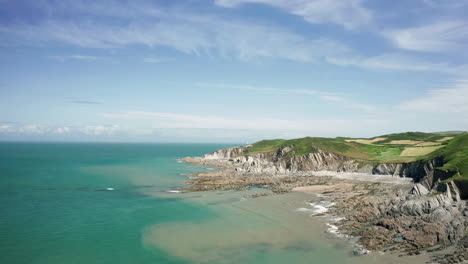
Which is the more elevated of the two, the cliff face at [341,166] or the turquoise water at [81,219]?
the cliff face at [341,166]

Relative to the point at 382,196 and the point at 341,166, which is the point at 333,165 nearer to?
the point at 341,166

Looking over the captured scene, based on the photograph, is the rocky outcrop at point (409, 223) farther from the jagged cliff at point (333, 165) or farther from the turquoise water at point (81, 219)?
the turquoise water at point (81, 219)

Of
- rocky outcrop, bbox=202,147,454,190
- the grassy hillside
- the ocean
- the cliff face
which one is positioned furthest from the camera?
rocky outcrop, bbox=202,147,454,190

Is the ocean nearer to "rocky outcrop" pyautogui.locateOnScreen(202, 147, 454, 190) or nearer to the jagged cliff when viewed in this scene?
the jagged cliff

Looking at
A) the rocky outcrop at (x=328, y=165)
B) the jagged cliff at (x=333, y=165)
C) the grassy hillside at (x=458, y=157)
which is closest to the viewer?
the grassy hillside at (x=458, y=157)

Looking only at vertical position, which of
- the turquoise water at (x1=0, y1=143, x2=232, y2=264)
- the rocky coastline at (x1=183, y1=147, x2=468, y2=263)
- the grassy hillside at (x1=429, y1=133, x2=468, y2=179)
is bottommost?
the turquoise water at (x1=0, y1=143, x2=232, y2=264)

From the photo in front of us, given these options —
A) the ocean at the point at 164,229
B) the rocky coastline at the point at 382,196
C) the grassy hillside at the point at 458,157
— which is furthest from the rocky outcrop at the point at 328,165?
the ocean at the point at 164,229

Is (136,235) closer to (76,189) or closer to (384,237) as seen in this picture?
(384,237)

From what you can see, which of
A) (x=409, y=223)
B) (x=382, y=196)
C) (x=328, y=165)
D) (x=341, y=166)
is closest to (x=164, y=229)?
(x=409, y=223)

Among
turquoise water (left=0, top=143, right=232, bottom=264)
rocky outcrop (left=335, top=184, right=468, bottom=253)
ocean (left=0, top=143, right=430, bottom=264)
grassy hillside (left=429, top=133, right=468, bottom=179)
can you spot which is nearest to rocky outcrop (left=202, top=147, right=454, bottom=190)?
grassy hillside (left=429, top=133, right=468, bottom=179)
